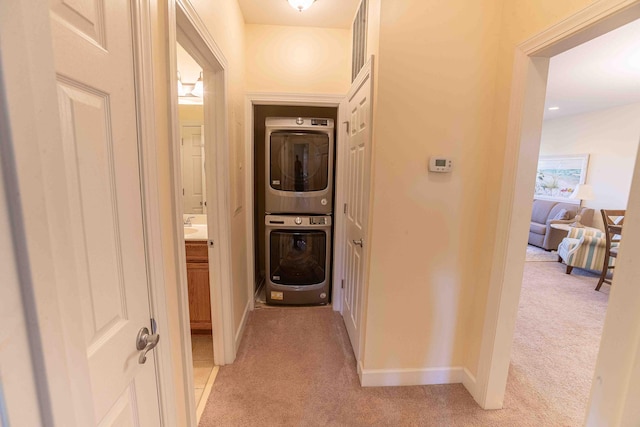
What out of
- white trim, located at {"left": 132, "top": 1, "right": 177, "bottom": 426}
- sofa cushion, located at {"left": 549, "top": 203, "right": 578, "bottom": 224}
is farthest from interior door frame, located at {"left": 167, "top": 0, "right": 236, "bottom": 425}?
sofa cushion, located at {"left": 549, "top": 203, "right": 578, "bottom": 224}

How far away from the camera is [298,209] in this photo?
2.75 m

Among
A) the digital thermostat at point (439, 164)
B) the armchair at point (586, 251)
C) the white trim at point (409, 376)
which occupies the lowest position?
the white trim at point (409, 376)

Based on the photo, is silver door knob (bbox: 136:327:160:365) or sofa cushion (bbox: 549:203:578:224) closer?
silver door knob (bbox: 136:327:160:365)

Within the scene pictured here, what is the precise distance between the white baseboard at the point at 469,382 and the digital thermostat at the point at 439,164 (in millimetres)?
1358

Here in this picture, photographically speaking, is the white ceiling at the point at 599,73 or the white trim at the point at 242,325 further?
the white ceiling at the point at 599,73

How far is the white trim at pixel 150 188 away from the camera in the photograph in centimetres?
82

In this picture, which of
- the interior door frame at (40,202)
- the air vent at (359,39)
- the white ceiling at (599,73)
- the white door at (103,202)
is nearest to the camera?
the interior door frame at (40,202)

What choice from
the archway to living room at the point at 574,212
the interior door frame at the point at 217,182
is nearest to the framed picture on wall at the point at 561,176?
the archway to living room at the point at 574,212

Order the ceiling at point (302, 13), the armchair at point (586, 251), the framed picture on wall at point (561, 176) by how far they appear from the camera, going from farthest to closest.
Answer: the framed picture on wall at point (561, 176)
the armchair at point (586, 251)
the ceiling at point (302, 13)

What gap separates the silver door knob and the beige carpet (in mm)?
1022

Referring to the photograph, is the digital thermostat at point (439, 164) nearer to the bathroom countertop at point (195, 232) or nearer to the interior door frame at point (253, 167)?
the interior door frame at point (253, 167)

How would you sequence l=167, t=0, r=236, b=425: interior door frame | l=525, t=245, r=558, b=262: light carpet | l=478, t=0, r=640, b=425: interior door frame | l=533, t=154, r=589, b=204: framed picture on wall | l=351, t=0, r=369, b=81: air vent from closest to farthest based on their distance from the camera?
l=478, t=0, r=640, b=425: interior door frame
l=167, t=0, r=236, b=425: interior door frame
l=351, t=0, r=369, b=81: air vent
l=525, t=245, r=558, b=262: light carpet
l=533, t=154, r=589, b=204: framed picture on wall

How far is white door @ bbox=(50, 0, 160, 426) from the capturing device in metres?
0.56

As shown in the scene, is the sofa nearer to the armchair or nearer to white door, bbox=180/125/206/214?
the armchair
